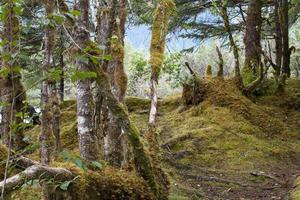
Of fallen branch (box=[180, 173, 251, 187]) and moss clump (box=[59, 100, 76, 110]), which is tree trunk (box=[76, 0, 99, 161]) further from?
moss clump (box=[59, 100, 76, 110])

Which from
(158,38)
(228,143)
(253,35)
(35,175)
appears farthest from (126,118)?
(253,35)

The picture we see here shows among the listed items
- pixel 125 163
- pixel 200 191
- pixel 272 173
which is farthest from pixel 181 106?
pixel 125 163

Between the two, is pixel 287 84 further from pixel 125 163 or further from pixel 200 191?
pixel 125 163

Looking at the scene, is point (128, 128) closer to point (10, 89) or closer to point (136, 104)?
point (10, 89)

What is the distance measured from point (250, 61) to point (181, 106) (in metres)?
2.15

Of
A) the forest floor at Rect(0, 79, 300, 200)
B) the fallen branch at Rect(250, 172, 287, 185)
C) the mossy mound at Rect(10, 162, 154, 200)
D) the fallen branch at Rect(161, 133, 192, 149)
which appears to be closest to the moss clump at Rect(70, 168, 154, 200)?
the mossy mound at Rect(10, 162, 154, 200)

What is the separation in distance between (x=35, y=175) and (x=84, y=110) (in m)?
1.27

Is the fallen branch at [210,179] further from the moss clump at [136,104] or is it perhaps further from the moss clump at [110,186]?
the moss clump at [136,104]

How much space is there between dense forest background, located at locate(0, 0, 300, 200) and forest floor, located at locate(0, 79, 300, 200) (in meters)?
0.02

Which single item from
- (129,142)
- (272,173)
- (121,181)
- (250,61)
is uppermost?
(250,61)

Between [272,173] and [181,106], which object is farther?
[181,106]

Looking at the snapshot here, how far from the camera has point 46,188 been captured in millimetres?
3424

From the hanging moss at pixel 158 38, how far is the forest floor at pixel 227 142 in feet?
5.02

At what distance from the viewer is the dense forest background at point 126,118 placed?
2721 millimetres
